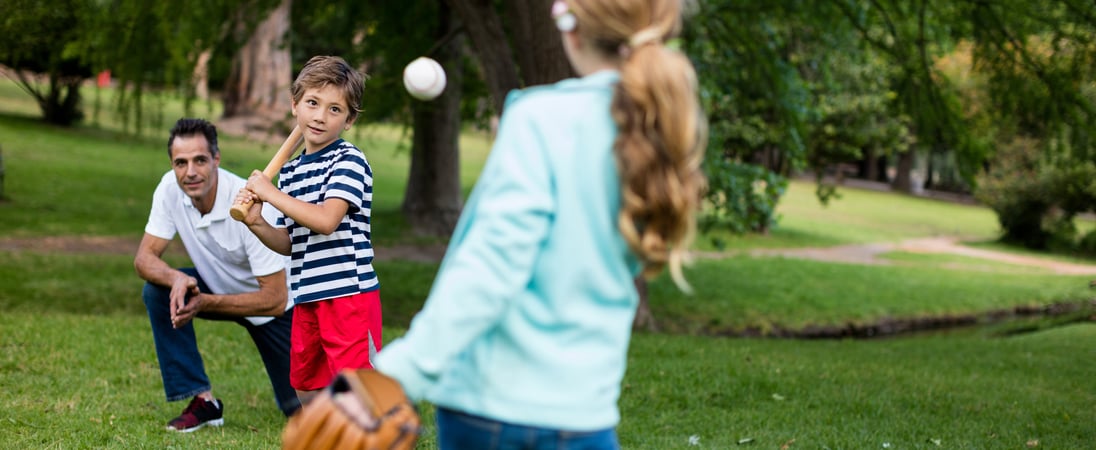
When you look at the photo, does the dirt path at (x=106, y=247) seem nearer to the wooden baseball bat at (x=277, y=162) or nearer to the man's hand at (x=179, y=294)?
the man's hand at (x=179, y=294)

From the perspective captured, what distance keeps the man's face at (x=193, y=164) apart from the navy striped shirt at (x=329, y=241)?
3.08 ft

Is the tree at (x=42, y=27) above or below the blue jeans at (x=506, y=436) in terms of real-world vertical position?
above

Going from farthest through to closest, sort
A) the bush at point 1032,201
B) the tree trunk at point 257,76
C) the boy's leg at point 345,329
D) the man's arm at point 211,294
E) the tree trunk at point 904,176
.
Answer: the tree trunk at point 904,176
the tree trunk at point 257,76
the bush at point 1032,201
the man's arm at point 211,294
the boy's leg at point 345,329

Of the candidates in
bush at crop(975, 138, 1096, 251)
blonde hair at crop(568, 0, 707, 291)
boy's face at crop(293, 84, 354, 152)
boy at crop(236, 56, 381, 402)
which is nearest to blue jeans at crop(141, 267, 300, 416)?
boy at crop(236, 56, 381, 402)

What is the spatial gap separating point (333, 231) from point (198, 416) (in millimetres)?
2121

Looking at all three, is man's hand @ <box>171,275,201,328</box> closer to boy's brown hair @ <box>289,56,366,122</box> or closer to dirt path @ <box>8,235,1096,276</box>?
boy's brown hair @ <box>289,56,366,122</box>

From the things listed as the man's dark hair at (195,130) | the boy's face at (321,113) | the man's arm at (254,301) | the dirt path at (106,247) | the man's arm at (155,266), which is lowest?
the dirt path at (106,247)

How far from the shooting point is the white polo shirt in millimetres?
4797

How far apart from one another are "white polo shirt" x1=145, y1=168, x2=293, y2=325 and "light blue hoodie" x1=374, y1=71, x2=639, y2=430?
2768 millimetres

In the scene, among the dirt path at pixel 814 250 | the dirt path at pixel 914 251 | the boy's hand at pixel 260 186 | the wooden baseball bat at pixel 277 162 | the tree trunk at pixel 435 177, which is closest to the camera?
the boy's hand at pixel 260 186

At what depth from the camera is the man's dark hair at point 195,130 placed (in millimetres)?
→ 4742

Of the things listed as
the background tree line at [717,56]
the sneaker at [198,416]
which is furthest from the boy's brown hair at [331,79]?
the background tree line at [717,56]

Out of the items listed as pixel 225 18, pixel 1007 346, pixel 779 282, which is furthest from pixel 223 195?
pixel 779 282

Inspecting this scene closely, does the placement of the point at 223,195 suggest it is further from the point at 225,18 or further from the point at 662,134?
the point at 225,18
